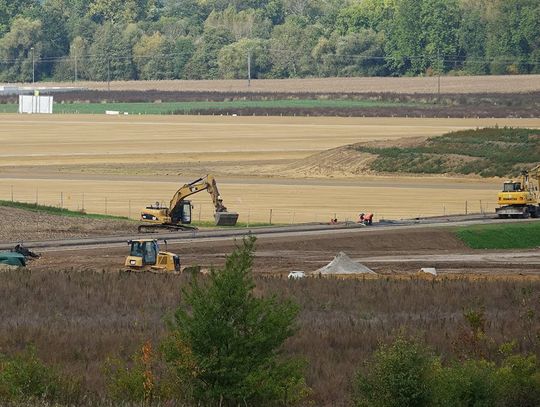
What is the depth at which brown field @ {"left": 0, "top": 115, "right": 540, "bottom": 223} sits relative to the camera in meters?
91.6

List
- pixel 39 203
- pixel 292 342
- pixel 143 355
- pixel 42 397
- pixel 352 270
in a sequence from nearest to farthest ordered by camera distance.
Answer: pixel 42 397
pixel 143 355
pixel 292 342
pixel 352 270
pixel 39 203

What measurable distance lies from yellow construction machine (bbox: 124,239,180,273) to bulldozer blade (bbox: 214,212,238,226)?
2251 cm

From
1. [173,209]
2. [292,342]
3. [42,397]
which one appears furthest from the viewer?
[173,209]

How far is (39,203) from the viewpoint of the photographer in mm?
89688

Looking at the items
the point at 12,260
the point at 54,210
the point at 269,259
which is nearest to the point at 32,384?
the point at 12,260

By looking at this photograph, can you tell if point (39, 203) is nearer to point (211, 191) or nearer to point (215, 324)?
point (211, 191)

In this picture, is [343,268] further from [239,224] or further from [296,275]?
[239,224]

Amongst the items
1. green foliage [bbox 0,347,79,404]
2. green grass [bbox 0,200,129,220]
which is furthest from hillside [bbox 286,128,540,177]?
green foliage [bbox 0,347,79,404]

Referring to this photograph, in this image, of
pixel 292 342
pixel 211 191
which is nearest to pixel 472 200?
pixel 211 191

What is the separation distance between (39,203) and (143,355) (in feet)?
206

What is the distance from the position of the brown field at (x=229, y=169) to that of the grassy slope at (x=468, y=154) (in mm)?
2642

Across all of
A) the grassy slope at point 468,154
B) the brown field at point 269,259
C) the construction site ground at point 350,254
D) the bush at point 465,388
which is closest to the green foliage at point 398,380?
the bush at point 465,388

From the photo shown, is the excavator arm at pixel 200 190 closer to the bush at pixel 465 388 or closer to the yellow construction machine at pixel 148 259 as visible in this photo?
the yellow construction machine at pixel 148 259

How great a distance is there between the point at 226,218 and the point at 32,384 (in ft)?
169
